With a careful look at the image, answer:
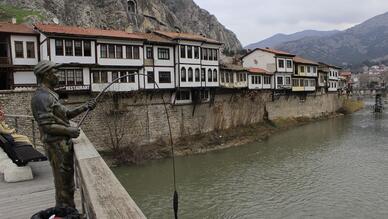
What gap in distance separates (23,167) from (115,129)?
21590 millimetres

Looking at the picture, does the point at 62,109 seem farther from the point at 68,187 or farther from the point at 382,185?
the point at 382,185

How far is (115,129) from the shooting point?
28.0 metres

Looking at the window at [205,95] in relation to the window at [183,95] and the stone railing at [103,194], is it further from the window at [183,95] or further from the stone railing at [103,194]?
the stone railing at [103,194]

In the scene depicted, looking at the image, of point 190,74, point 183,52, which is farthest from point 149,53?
point 190,74

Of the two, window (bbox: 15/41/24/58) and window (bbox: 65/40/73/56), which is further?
window (bbox: 65/40/73/56)

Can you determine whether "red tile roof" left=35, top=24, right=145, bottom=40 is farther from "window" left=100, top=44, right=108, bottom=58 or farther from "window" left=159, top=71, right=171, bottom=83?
"window" left=159, top=71, right=171, bottom=83

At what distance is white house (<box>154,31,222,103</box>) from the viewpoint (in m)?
33.0

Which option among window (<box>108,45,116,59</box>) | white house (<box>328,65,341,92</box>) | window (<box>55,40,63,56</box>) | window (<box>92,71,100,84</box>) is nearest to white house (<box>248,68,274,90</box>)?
window (<box>108,45,116,59</box>)

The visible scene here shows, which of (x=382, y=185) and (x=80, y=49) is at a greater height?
(x=80, y=49)

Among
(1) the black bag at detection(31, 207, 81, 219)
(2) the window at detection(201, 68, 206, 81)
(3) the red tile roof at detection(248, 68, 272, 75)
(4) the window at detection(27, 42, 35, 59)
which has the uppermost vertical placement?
(4) the window at detection(27, 42, 35, 59)

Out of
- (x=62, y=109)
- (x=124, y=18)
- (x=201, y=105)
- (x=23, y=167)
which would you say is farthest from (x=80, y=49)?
(x=124, y=18)

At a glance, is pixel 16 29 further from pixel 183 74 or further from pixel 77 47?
pixel 183 74

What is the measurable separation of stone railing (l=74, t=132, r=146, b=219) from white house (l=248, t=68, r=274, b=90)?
132ft

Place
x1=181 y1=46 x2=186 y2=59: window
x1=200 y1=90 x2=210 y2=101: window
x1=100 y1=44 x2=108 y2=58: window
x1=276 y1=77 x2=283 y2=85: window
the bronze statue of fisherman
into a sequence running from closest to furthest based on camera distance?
the bronze statue of fisherman < x1=100 y1=44 x2=108 y2=58: window < x1=181 y1=46 x2=186 y2=59: window < x1=200 y1=90 x2=210 y2=101: window < x1=276 y1=77 x2=283 y2=85: window
